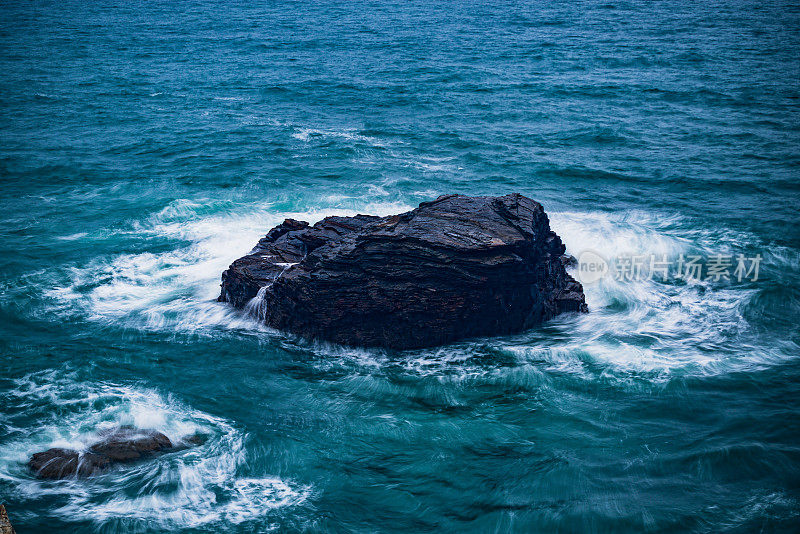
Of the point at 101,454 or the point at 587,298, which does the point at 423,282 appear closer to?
the point at 587,298

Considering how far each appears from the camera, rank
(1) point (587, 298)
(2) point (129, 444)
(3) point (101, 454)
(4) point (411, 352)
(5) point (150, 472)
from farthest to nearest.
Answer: (1) point (587, 298) → (4) point (411, 352) → (2) point (129, 444) → (3) point (101, 454) → (5) point (150, 472)

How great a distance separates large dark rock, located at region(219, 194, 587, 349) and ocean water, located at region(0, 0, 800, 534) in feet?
1.63

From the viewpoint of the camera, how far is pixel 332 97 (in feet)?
116

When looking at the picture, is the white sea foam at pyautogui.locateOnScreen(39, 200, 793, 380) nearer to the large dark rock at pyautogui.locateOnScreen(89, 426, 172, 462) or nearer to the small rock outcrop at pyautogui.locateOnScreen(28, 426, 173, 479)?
the large dark rock at pyautogui.locateOnScreen(89, 426, 172, 462)

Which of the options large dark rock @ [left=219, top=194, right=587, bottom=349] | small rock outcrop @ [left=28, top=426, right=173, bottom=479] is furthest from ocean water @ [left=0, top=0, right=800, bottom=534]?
large dark rock @ [left=219, top=194, right=587, bottom=349]

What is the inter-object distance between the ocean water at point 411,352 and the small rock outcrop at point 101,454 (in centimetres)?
27

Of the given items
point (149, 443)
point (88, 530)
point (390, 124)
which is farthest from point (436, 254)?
point (390, 124)

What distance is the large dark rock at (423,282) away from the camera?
1380 cm

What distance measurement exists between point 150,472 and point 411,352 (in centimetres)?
592

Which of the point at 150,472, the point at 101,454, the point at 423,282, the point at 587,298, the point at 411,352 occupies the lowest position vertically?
the point at 150,472

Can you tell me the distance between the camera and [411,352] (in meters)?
14.1

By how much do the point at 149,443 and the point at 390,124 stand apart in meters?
22.5

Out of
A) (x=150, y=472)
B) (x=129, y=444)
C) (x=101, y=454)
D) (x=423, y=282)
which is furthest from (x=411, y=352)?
(x=101, y=454)

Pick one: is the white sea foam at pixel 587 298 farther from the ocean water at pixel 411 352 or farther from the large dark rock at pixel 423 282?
the large dark rock at pixel 423 282
